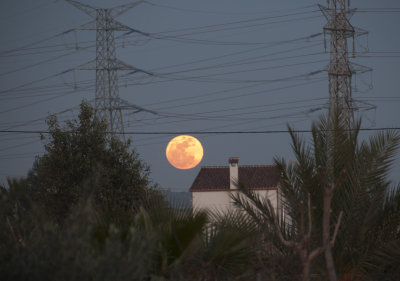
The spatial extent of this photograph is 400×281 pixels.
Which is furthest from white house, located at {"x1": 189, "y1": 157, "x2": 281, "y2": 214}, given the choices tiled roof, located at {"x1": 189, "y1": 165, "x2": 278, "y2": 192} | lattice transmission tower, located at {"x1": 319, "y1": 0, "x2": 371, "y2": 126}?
lattice transmission tower, located at {"x1": 319, "y1": 0, "x2": 371, "y2": 126}

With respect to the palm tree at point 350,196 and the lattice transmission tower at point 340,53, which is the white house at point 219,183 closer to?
the lattice transmission tower at point 340,53

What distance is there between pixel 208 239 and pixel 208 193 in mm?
29508

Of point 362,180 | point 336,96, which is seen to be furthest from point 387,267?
point 336,96

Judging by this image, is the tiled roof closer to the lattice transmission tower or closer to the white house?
the white house

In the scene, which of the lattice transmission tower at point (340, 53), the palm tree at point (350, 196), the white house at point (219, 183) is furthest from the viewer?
the white house at point (219, 183)

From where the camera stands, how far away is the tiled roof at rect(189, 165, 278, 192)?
37.4 metres

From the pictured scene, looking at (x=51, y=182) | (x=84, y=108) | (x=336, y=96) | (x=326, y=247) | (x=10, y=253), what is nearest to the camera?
(x=10, y=253)

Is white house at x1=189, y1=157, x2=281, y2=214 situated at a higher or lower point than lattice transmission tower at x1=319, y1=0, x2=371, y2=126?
lower

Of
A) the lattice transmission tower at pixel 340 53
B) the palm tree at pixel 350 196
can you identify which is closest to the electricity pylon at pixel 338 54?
the lattice transmission tower at pixel 340 53

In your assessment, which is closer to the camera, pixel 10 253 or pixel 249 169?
pixel 10 253

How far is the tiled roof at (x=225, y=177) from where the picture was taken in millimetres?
37438

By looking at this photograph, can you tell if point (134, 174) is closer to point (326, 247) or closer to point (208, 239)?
point (208, 239)

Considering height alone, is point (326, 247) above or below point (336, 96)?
below

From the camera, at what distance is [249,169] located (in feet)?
130
